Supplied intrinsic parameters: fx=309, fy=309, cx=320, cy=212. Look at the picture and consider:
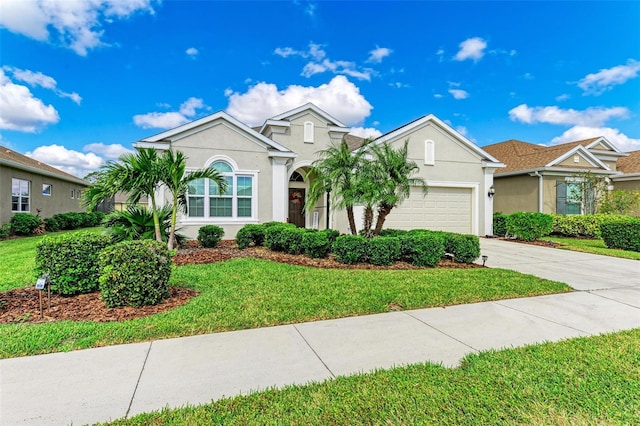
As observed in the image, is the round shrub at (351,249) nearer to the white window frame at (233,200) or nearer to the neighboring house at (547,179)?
the white window frame at (233,200)

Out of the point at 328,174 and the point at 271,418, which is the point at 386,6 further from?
the point at 271,418

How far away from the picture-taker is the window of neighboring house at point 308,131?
15.3m

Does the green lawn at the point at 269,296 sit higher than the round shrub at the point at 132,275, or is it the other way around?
the round shrub at the point at 132,275

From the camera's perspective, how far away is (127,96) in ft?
45.9

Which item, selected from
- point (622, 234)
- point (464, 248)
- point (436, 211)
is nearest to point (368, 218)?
point (464, 248)

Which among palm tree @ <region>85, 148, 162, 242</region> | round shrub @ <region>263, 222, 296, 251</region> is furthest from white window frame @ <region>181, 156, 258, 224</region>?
palm tree @ <region>85, 148, 162, 242</region>

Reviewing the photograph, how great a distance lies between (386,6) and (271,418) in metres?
12.5

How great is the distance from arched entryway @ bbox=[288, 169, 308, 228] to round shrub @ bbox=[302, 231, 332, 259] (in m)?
7.90

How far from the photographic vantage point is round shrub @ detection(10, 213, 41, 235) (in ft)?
46.3

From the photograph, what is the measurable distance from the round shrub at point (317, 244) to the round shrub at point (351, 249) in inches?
22.4

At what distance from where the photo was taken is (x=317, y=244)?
8367mm

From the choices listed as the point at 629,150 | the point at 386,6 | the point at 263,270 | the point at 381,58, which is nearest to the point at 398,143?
the point at 381,58

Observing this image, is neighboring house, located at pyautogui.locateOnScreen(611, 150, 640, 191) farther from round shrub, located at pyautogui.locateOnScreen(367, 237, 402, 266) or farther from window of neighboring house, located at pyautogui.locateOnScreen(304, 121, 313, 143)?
round shrub, located at pyautogui.locateOnScreen(367, 237, 402, 266)

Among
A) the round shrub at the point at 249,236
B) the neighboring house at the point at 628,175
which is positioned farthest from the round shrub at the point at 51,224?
the neighboring house at the point at 628,175
